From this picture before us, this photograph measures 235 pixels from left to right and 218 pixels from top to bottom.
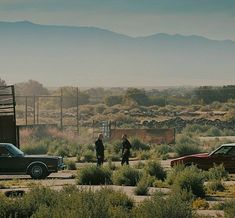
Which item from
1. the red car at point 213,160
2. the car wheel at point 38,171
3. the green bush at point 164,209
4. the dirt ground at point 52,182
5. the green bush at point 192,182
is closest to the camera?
the green bush at point 164,209

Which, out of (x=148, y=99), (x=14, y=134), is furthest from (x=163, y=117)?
(x=14, y=134)

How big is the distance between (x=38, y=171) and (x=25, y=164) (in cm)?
58

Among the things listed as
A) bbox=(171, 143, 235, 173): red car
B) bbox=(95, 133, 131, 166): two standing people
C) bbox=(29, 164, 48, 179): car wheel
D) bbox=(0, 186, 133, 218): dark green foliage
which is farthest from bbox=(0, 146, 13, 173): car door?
bbox=(0, 186, 133, 218): dark green foliage

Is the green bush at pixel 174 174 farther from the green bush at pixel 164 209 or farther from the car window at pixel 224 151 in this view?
the green bush at pixel 164 209

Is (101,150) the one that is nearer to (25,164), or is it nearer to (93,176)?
(25,164)

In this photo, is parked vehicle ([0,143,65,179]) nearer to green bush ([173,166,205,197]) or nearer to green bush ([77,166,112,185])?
green bush ([77,166,112,185])

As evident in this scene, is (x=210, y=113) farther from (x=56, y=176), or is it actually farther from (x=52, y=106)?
(x=56, y=176)

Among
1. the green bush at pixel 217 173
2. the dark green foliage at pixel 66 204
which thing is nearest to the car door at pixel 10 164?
the green bush at pixel 217 173

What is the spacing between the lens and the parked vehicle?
105ft

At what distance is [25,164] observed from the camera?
32125 mm

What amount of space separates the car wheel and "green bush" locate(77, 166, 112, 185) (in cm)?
267

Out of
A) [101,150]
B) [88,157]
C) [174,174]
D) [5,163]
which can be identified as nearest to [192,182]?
[174,174]

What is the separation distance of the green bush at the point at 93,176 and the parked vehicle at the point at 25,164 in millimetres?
2655

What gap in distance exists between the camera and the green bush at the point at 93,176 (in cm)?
2966
